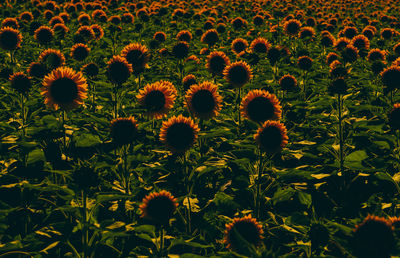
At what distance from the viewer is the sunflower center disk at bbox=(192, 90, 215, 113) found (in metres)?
3.38

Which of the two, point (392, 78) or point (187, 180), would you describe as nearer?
point (187, 180)

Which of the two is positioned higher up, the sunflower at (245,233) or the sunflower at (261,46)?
the sunflower at (261,46)

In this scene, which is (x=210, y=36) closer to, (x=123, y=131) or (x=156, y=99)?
(x=156, y=99)

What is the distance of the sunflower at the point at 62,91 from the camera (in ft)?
10.5

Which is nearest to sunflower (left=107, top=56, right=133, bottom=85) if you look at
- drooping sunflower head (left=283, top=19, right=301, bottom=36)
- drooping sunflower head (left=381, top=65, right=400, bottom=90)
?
drooping sunflower head (left=381, top=65, right=400, bottom=90)

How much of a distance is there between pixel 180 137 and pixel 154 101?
0.72 meters

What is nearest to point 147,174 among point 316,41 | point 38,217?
point 38,217

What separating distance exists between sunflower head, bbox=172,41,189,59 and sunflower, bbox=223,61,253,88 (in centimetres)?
144

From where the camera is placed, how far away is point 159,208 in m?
2.26

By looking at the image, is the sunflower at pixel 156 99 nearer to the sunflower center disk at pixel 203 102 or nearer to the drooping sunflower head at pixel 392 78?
the sunflower center disk at pixel 203 102

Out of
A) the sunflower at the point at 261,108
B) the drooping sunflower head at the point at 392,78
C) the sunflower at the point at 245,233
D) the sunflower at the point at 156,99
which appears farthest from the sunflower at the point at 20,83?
the drooping sunflower head at the point at 392,78

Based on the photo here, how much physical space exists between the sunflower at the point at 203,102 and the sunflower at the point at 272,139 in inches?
26.7

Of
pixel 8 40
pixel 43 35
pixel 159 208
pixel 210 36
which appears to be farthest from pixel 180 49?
pixel 159 208

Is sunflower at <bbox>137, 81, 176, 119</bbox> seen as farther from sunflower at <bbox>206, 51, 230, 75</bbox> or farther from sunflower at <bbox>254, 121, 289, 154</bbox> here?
sunflower at <bbox>206, 51, 230, 75</bbox>
